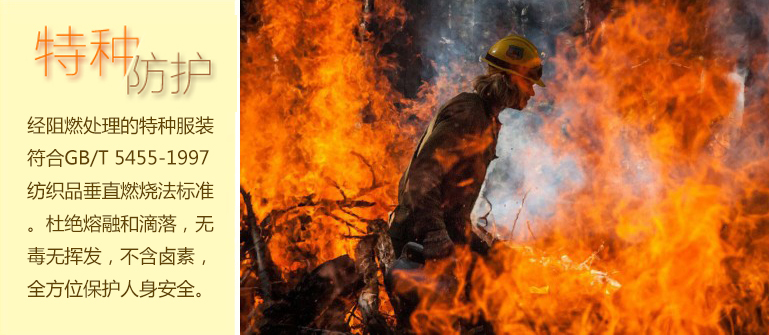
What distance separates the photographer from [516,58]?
15.0 feet

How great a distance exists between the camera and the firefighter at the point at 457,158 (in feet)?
13.8

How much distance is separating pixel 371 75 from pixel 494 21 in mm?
1889

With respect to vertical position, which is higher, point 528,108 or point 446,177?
point 528,108

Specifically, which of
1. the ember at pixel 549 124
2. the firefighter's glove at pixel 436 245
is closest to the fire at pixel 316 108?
the ember at pixel 549 124

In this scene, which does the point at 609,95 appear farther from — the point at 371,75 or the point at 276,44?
the point at 276,44

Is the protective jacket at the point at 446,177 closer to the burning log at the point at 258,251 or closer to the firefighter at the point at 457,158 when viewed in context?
the firefighter at the point at 457,158

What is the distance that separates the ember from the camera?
25.4ft

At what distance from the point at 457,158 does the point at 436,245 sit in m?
0.61

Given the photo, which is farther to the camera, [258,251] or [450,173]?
[258,251]

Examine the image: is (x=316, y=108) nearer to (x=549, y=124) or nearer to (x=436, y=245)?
(x=549, y=124)

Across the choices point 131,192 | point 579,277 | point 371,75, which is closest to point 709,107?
point 579,277

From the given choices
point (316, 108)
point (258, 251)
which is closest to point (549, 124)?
point (316, 108)

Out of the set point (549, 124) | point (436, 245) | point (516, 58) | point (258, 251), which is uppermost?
point (549, 124)

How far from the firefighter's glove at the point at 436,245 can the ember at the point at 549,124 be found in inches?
107
